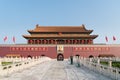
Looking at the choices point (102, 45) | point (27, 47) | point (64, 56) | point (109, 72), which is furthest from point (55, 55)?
point (109, 72)

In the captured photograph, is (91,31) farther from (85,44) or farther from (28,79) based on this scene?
(28,79)

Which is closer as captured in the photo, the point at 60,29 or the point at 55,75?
the point at 55,75

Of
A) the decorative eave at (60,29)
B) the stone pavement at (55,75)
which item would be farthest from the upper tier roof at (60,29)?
the stone pavement at (55,75)

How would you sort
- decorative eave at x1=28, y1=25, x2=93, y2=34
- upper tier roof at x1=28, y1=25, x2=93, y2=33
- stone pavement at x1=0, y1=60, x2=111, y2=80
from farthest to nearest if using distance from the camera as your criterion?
upper tier roof at x1=28, y1=25, x2=93, y2=33 < decorative eave at x1=28, y1=25, x2=93, y2=34 < stone pavement at x1=0, y1=60, x2=111, y2=80

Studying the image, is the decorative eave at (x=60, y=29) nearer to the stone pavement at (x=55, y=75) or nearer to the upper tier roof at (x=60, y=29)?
the upper tier roof at (x=60, y=29)

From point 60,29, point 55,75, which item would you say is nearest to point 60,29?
point 60,29

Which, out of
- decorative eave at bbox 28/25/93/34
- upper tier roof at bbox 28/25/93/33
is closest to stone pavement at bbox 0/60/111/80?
decorative eave at bbox 28/25/93/34

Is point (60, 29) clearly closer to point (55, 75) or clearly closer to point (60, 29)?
point (60, 29)

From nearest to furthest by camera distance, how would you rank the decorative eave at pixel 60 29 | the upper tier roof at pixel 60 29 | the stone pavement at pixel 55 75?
the stone pavement at pixel 55 75 → the decorative eave at pixel 60 29 → the upper tier roof at pixel 60 29

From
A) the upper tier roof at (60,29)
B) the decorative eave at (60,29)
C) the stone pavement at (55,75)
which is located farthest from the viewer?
the upper tier roof at (60,29)

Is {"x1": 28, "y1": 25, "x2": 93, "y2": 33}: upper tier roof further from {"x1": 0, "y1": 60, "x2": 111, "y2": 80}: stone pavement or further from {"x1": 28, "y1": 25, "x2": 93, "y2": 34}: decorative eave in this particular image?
{"x1": 0, "y1": 60, "x2": 111, "y2": 80}: stone pavement

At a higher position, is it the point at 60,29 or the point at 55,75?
the point at 60,29

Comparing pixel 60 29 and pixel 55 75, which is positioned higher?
pixel 60 29

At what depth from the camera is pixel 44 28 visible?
266 ft
